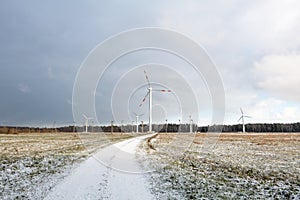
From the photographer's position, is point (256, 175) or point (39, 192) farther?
point (256, 175)

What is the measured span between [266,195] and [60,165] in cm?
1147

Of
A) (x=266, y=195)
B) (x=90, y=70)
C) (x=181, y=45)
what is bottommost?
(x=266, y=195)

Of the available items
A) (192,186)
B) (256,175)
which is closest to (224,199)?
(192,186)

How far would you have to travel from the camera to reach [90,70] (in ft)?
73.4

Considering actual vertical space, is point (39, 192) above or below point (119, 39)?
below

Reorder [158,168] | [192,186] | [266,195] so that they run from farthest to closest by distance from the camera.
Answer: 1. [158,168]
2. [192,186]
3. [266,195]

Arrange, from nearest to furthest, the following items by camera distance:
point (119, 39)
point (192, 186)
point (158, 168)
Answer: point (192, 186) < point (158, 168) < point (119, 39)

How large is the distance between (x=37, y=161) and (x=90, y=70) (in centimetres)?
900

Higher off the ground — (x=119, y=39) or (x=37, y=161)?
(x=119, y=39)

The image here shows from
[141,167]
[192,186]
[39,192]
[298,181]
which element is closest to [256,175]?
[298,181]

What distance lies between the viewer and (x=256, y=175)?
14.0m

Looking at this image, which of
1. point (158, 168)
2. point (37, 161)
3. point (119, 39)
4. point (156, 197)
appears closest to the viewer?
point (156, 197)

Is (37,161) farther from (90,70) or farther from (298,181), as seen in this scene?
(298,181)

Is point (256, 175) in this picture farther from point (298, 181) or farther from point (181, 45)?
point (181, 45)
